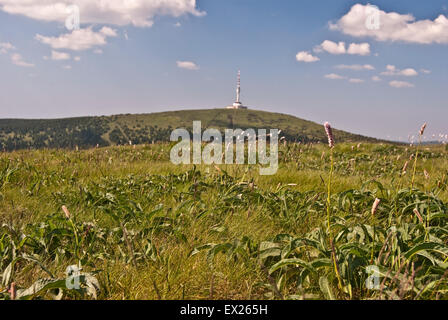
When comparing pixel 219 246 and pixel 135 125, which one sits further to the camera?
pixel 135 125

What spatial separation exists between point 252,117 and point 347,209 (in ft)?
418

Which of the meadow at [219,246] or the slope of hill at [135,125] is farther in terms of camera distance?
the slope of hill at [135,125]

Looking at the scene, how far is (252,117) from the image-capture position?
427ft

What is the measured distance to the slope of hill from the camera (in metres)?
94.8

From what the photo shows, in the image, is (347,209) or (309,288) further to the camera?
(347,209)

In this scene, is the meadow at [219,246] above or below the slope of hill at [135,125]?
below

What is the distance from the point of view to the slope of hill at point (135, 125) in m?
94.8

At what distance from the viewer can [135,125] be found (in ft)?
375

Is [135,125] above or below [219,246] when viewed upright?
above

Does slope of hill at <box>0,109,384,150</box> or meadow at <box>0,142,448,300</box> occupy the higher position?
slope of hill at <box>0,109,384,150</box>

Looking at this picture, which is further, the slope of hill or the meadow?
the slope of hill
